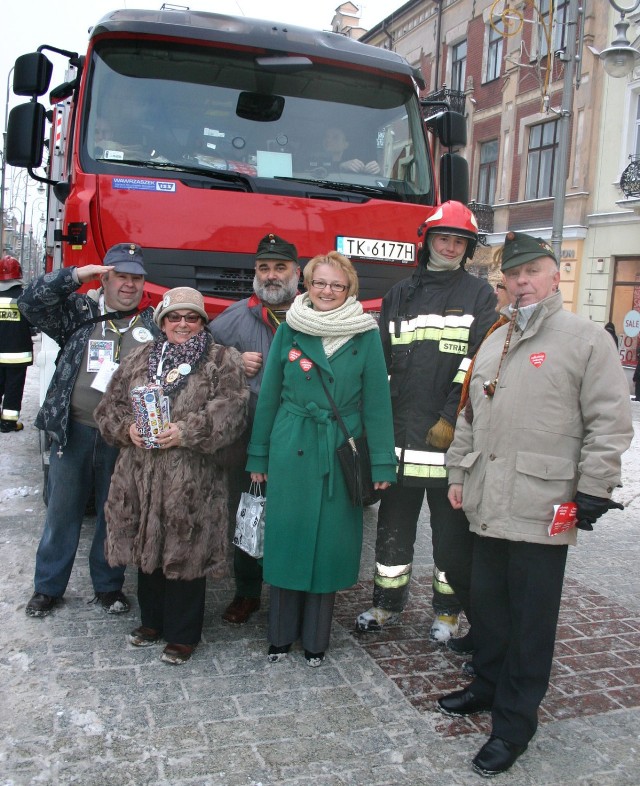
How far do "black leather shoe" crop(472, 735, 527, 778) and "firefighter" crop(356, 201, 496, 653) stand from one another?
873 mm

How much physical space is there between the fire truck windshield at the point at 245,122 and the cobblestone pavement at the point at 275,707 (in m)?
2.68

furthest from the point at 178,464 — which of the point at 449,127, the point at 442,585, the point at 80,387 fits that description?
the point at 449,127

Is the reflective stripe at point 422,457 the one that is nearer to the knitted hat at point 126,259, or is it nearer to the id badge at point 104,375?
the id badge at point 104,375

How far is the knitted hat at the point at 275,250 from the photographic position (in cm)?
416

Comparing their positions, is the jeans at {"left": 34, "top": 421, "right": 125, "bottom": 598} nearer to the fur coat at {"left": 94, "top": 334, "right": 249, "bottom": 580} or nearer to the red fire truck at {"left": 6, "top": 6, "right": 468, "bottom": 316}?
the fur coat at {"left": 94, "top": 334, "right": 249, "bottom": 580}

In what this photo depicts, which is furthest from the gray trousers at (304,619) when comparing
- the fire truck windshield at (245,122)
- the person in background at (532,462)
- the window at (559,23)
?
the window at (559,23)

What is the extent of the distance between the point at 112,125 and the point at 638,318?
56.2 ft

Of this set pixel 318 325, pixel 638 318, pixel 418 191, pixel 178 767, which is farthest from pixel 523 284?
pixel 638 318

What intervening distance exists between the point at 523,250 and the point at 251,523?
184cm

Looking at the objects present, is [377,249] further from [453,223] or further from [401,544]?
[401,544]

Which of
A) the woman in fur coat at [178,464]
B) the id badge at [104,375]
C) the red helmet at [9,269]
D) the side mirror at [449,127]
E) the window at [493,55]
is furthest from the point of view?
the window at [493,55]

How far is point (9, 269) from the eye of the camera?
930cm

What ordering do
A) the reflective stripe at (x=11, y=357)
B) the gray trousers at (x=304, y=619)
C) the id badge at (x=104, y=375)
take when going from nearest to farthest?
the gray trousers at (x=304, y=619)
the id badge at (x=104, y=375)
the reflective stripe at (x=11, y=357)

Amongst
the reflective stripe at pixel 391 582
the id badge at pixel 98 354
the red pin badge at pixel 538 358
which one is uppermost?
the red pin badge at pixel 538 358
